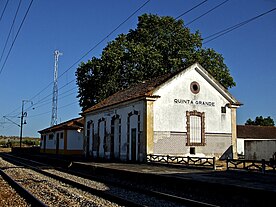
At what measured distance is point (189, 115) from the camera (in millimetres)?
27953

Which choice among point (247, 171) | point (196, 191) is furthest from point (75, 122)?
point (196, 191)

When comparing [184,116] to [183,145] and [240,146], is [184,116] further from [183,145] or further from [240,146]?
[240,146]

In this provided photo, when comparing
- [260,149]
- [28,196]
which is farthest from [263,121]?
[28,196]

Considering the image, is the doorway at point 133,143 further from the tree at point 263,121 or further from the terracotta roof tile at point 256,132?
the tree at point 263,121

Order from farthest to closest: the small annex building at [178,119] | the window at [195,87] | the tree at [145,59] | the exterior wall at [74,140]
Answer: the exterior wall at [74,140] < the tree at [145,59] < the window at [195,87] < the small annex building at [178,119]

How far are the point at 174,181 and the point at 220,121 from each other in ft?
51.5

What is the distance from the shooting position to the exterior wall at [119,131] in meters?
27.2

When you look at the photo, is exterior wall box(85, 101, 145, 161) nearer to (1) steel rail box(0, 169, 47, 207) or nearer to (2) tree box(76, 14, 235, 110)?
(2) tree box(76, 14, 235, 110)

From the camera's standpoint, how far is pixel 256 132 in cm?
5328

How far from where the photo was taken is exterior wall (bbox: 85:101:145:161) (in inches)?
1071

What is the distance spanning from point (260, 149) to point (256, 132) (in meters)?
25.5

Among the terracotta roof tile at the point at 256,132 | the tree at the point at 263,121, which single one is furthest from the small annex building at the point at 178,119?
the tree at the point at 263,121

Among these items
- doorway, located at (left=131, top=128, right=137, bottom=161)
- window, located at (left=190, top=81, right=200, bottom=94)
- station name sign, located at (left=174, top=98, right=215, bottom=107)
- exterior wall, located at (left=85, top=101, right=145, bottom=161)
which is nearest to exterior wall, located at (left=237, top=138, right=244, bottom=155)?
exterior wall, located at (left=85, top=101, right=145, bottom=161)

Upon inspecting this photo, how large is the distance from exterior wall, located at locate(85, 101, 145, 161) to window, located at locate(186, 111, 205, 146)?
361 centimetres
